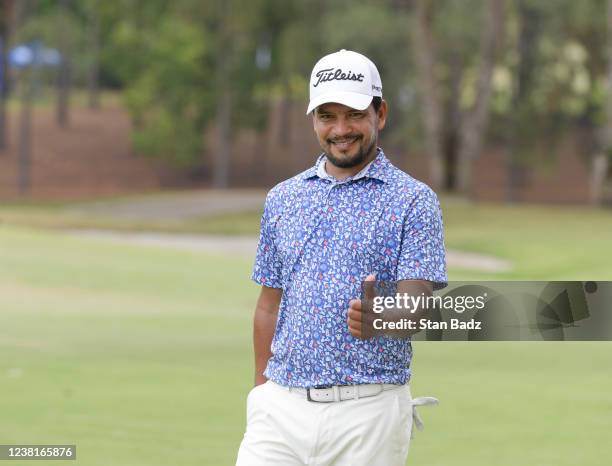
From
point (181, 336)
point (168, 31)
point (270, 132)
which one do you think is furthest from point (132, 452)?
point (270, 132)

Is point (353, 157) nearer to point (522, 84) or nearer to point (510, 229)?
point (510, 229)

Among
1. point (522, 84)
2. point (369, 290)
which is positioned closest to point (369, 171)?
point (369, 290)

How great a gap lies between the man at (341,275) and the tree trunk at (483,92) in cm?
4460

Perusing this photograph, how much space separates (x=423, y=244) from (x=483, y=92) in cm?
4641

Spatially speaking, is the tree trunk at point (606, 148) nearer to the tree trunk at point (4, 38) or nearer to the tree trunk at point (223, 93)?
the tree trunk at point (223, 93)

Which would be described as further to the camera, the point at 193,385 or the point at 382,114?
the point at 193,385

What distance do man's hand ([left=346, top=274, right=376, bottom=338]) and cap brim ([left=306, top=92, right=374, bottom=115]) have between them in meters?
0.61

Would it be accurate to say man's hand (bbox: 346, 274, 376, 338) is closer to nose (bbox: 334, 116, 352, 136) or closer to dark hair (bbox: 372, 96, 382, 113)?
nose (bbox: 334, 116, 352, 136)

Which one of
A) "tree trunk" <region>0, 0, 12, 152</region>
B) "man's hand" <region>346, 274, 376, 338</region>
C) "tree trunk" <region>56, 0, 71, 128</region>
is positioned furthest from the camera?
"tree trunk" <region>0, 0, 12, 152</region>

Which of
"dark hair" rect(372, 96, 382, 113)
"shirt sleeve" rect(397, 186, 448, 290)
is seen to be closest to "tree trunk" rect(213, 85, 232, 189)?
"dark hair" rect(372, 96, 382, 113)

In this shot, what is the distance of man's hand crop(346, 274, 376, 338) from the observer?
14.0ft

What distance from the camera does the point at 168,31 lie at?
194ft

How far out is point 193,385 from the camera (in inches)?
450

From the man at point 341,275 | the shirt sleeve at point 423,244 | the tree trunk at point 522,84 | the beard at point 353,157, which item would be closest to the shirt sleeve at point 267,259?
the man at point 341,275
